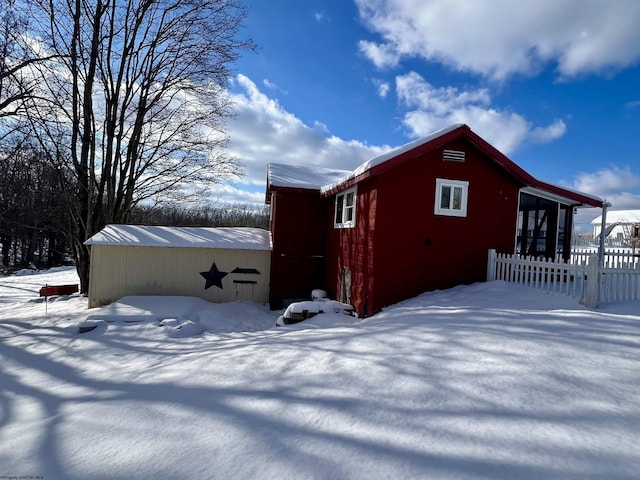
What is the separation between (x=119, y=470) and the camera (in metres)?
2.14

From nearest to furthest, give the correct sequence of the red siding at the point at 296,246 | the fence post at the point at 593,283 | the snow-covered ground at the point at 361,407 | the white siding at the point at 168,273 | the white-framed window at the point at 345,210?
the snow-covered ground at the point at 361,407 < the fence post at the point at 593,283 < the white-framed window at the point at 345,210 < the white siding at the point at 168,273 < the red siding at the point at 296,246

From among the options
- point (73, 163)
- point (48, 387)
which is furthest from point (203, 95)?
point (48, 387)

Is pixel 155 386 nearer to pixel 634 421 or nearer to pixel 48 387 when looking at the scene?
pixel 48 387

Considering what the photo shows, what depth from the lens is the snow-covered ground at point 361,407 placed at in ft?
6.63

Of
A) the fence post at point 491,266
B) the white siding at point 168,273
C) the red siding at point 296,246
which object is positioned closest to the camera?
the fence post at point 491,266

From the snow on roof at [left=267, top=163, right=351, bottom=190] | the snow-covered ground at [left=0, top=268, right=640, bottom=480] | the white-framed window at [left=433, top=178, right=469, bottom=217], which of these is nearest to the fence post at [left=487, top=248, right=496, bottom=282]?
the white-framed window at [left=433, top=178, right=469, bottom=217]

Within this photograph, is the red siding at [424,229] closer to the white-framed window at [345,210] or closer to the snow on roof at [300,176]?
the white-framed window at [345,210]

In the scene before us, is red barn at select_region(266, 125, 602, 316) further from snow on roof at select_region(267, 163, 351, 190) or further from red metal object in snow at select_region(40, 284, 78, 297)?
red metal object in snow at select_region(40, 284, 78, 297)

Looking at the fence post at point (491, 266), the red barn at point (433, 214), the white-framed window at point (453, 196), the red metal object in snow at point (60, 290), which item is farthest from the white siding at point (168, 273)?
the fence post at point (491, 266)

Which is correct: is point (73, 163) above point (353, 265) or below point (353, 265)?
above

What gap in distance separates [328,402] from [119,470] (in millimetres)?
1493

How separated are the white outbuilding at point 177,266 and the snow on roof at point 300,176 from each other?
7.34 feet

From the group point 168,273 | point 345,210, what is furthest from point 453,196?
point 168,273

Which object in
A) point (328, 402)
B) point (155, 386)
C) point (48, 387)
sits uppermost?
point (328, 402)
